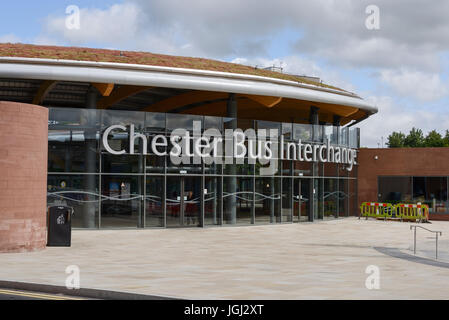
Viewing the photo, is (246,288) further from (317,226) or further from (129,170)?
(317,226)

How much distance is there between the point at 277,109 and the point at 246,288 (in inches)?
963

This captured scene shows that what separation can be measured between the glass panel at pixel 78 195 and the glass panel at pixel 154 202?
7.64ft

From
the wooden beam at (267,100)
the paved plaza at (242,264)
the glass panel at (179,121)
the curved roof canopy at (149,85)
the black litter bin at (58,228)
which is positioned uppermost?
the curved roof canopy at (149,85)

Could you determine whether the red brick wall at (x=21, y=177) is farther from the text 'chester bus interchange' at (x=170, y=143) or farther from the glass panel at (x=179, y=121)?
the glass panel at (x=179, y=121)

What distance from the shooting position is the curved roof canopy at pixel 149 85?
24688mm

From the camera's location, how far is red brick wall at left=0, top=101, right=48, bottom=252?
1731cm

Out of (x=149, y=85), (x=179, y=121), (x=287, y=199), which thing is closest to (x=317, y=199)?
(x=287, y=199)

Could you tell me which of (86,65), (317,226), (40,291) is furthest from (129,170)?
(40,291)

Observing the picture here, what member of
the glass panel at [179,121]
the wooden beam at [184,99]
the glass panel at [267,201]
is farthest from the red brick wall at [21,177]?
the glass panel at [267,201]

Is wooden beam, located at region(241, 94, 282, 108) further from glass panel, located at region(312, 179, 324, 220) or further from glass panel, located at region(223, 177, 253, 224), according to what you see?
glass panel, located at region(312, 179, 324, 220)

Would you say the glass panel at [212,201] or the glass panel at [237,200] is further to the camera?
the glass panel at [237,200]

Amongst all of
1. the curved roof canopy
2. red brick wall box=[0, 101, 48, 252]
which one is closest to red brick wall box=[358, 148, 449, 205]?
the curved roof canopy

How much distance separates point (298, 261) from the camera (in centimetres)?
1622
